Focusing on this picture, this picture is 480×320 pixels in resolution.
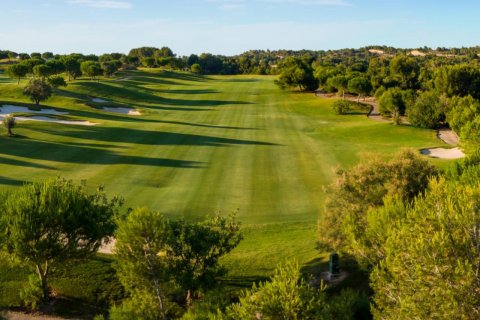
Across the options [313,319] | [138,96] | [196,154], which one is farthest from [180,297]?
[138,96]

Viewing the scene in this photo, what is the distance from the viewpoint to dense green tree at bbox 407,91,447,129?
275ft

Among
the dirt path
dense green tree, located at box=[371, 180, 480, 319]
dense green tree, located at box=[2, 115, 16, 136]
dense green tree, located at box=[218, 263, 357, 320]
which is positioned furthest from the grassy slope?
dense green tree, located at box=[371, 180, 480, 319]

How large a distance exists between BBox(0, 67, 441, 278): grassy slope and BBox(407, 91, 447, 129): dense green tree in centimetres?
307

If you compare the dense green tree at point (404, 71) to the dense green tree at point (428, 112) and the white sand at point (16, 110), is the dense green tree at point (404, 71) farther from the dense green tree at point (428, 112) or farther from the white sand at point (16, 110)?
the white sand at point (16, 110)

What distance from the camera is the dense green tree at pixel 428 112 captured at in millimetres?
83812

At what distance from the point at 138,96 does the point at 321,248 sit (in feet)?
332

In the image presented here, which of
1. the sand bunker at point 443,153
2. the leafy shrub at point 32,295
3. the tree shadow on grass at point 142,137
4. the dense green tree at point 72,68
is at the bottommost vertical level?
the leafy shrub at point 32,295

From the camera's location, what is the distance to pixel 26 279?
96.3 feet

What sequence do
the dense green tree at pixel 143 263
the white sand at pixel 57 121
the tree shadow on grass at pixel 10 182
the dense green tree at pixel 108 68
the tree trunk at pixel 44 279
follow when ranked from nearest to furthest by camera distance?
the dense green tree at pixel 143 263, the tree trunk at pixel 44 279, the tree shadow on grass at pixel 10 182, the white sand at pixel 57 121, the dense green tree at pixel 108 68

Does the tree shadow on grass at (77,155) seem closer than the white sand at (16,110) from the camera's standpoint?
Yes

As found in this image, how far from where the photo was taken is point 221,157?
58.9 meters

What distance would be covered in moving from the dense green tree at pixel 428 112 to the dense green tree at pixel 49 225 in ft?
234

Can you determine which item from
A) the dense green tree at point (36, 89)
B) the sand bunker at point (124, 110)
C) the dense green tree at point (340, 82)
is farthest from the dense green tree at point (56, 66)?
the dense green tree at point (340, 82)

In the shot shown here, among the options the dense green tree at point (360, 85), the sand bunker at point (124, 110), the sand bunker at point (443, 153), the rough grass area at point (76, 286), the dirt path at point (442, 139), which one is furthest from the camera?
the dense green tree at point (360, 85)
